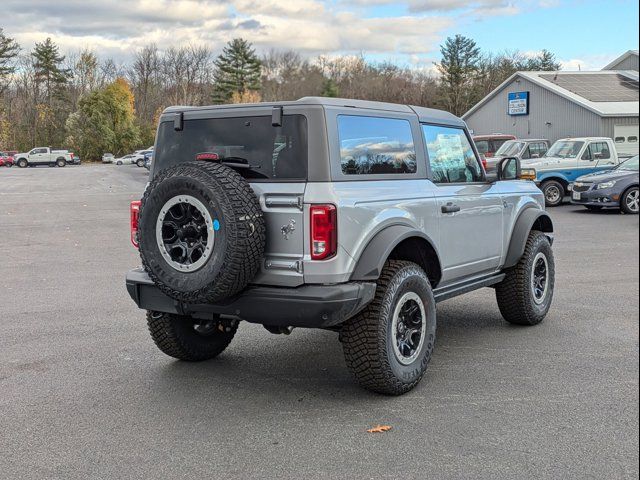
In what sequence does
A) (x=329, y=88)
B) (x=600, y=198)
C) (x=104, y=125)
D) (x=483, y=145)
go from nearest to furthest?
(x=600, y=198)
(x=483, y=145)
(x=329, y=88)
(x=104, y=125)

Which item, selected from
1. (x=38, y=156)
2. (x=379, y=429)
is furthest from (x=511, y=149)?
(x=38, y=156)

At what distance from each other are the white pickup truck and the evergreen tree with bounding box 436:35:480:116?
133 ft

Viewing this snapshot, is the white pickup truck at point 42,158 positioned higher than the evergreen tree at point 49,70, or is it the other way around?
the evergreen tree at point 49,70

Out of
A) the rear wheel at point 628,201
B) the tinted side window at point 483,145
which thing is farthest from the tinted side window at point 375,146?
the tinted side window at point 483,145

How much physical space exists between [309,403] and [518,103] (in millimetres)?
36789

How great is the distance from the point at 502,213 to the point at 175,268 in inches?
128

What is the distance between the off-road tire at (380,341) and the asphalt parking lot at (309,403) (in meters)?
0.14

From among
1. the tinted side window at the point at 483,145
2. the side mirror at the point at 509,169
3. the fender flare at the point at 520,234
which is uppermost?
the tinted side window at the point at 483,145

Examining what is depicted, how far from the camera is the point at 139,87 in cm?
9931

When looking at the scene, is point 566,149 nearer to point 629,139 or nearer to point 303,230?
point 629,139

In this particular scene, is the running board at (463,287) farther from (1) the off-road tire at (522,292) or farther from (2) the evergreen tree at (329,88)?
(2) the evergreen tree at (329,88)

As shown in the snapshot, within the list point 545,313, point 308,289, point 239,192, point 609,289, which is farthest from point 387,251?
point 609,289

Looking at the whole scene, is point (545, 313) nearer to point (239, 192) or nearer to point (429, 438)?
point (429, 438)

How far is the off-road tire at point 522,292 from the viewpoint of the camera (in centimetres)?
656
